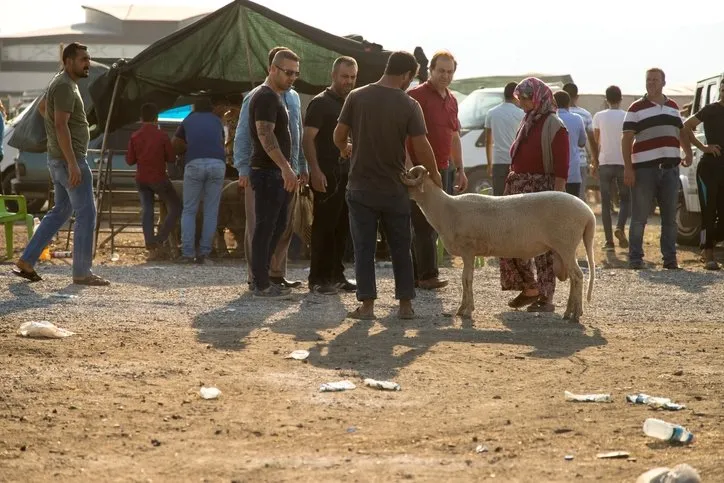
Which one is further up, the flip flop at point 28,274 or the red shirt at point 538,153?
the red shirt at point 538,153

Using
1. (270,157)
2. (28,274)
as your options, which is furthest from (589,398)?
(28,274)

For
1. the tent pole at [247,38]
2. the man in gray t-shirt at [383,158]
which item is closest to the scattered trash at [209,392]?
the man in gray t-shirt at [383,158]

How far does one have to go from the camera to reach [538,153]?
10.6 meters

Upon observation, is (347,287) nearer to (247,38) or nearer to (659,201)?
(659,201)

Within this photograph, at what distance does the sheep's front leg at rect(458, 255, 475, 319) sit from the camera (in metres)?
10.3

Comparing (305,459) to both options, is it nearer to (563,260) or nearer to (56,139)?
(563,260)

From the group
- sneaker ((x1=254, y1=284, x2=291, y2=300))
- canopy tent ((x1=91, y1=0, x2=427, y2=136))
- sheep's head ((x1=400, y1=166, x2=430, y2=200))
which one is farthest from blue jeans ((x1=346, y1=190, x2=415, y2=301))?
canopy tent ((x1=91, y1=0, x2=427, y2=136))

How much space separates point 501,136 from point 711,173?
2521mm

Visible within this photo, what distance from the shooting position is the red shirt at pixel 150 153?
612 inches

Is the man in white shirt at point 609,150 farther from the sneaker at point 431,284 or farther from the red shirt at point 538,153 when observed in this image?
the red shirt at point 538,153

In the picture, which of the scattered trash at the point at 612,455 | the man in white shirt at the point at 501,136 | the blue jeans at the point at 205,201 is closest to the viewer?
the scattered trash at the point at 612,455

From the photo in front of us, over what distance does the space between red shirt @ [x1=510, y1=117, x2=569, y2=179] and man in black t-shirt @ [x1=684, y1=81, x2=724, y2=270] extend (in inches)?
182

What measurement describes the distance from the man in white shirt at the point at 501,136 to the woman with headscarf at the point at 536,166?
5.12m

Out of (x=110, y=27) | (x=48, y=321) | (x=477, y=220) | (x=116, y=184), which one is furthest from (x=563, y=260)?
(x=110, y=27)
